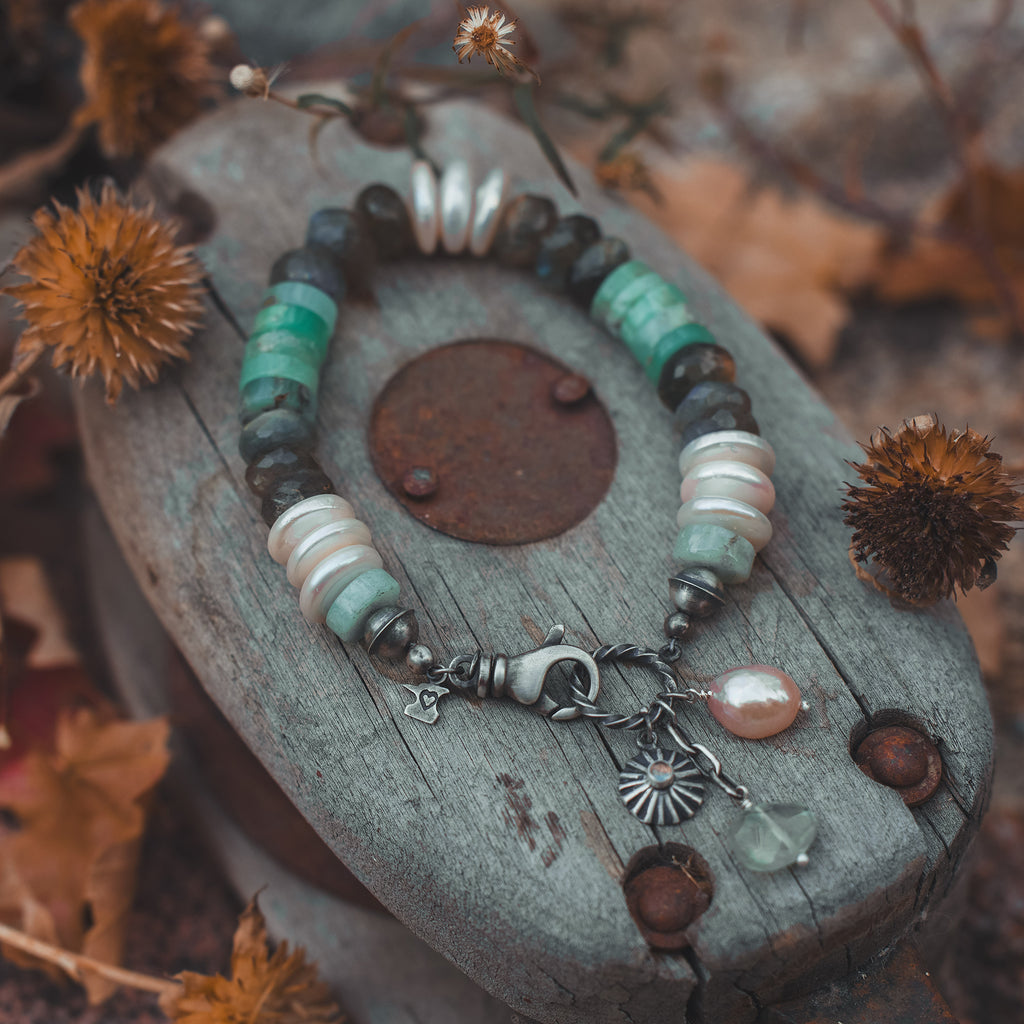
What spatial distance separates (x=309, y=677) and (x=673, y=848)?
25.4 inches

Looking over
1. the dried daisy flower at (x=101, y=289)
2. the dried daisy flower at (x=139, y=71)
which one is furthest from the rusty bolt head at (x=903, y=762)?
the dried daisy flower at (x=139, y=71)

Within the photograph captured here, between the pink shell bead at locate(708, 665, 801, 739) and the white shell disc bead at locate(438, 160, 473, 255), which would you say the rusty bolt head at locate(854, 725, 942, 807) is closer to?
the pink shell bead at locate(708, 665, 801, 739)

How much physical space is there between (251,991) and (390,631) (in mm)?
654

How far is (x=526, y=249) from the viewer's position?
6.59 ft

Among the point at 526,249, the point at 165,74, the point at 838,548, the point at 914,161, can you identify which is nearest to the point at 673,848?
the point at 838,548

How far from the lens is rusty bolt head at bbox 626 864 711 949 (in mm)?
1353

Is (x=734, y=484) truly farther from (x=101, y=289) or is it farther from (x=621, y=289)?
(x=101, y=289)

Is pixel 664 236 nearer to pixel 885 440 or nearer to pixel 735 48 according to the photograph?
pixel 885 440

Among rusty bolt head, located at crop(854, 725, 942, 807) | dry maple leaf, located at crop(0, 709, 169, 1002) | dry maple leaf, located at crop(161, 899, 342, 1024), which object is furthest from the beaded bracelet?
dry maple leaf, located at crop(0, 709, 169, 1002)

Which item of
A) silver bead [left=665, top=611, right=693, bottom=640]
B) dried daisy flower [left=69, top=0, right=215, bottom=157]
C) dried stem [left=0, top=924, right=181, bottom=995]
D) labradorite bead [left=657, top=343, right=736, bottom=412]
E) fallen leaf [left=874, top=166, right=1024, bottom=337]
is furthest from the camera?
fallen leaf [left=874, top=166, right=1024, bottom=337]

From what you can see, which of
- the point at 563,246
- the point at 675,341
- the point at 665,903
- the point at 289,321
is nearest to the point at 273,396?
the point at 289,321

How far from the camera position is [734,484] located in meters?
1.68

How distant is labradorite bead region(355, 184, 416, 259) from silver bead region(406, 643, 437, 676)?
3.04 ft

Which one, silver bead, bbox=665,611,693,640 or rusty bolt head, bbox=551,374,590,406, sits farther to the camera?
rusty bolt head, bbox=551,374,590,406
